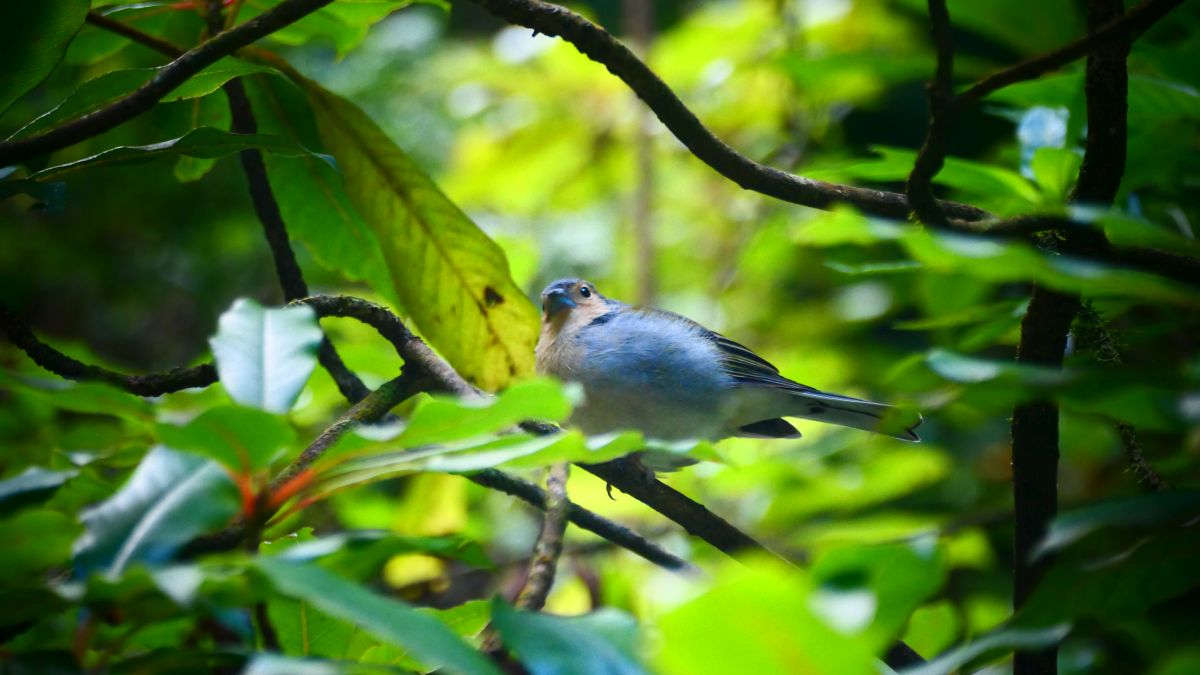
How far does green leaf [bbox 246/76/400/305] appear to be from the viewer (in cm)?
190

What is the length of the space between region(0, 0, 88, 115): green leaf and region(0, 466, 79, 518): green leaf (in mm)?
654

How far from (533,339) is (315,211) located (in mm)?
495

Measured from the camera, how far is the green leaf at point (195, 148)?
1307 millimetres

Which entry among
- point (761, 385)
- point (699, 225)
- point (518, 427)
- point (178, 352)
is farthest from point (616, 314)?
point (178, 352)

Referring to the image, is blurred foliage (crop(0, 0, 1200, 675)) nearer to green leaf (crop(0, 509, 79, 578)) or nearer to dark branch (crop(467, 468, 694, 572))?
green leaf (crop(0, 509, 79, 578))

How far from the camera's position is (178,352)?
14.1 ft

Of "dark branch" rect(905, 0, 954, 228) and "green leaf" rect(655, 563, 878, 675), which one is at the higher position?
"dark branch" rect(905, 0, 954, 228)

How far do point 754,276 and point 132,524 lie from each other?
10.6 ft

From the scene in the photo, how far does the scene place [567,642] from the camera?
0.85m

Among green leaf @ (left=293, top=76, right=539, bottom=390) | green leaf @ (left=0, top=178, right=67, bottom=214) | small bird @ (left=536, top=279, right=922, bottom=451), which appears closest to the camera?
green leaf @ (left=0, top=178, right=67, bottom=214)

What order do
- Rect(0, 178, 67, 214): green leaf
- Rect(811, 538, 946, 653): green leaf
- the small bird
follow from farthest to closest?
the small bird < Rect(0, 178, 67, 214): green leaf < Rect(811, 538, 946, 653): green leaf

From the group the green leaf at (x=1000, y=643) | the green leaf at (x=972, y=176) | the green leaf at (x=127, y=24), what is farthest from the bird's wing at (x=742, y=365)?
the green leaf at (x=1000, y=643)

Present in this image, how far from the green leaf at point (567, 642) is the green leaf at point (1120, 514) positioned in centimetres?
36

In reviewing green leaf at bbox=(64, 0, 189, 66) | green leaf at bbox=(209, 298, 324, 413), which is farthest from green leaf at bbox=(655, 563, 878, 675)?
green leaf at bbox=(64, 0, 189, 66)
